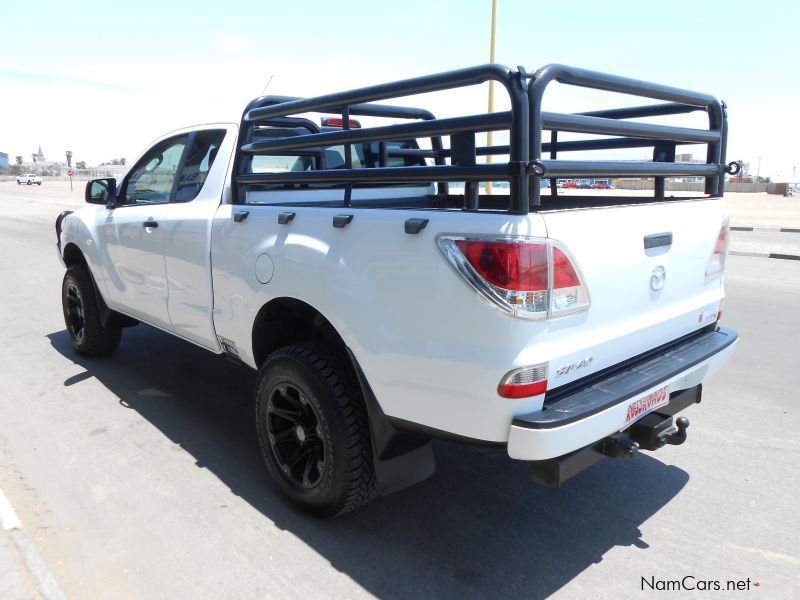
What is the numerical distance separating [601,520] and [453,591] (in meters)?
0.91

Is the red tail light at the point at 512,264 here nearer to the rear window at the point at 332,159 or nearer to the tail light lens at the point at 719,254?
the tail light lens at the point at 719,254

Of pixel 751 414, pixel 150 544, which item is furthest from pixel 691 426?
pixel 150 544

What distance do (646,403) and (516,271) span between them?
93 centimetres

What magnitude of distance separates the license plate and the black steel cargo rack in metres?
0.94

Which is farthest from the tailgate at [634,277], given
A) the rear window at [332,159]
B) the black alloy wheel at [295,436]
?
the rear window at [332,159]

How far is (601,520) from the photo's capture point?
3.08 meters

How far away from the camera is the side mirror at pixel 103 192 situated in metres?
4.85

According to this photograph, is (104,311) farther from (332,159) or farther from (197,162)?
(332,159)

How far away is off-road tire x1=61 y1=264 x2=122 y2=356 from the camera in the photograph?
534 centimetres

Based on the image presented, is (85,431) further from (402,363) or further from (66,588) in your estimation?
(402,363)

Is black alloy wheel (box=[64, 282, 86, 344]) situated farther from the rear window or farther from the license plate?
the license plate

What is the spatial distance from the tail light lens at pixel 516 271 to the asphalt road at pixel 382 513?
2.16 feet

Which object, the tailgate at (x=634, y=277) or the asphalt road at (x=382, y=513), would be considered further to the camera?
the asphalt road at (x=382, y=513)

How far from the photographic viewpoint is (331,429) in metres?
2.81
